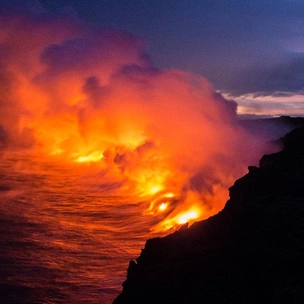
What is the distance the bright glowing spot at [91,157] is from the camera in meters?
41.1

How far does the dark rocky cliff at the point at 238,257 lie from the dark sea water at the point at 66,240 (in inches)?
194

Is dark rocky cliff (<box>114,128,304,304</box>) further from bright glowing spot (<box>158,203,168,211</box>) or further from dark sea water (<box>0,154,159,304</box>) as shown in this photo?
bright glowing spot (<box>158,203,168,211</box>)

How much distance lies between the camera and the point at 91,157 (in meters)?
42.0

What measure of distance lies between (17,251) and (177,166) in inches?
471

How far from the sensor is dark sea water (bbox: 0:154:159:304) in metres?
13.6

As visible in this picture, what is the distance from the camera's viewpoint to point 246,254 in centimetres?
722

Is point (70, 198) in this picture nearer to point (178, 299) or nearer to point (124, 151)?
point (124, 151)

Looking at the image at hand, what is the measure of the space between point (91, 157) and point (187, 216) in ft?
77.5

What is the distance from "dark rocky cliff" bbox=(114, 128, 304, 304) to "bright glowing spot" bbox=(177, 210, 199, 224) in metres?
8.35

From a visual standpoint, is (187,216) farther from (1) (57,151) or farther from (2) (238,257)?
(1) (57,151)

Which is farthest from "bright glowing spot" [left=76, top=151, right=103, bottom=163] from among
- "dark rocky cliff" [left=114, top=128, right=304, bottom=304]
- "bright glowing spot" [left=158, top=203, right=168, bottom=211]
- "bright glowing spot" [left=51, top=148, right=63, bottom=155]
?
"dark rocky cliff" [left=114, top=128, right=304, bottom=304]

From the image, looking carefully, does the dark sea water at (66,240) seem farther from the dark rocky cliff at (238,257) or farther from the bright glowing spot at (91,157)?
the bright glowing spot at (91,157)

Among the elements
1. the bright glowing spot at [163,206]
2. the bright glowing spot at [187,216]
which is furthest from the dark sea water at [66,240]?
the bright glowing spot at [187,216]

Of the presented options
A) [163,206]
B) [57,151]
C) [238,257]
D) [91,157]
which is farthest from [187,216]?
[57,151]
